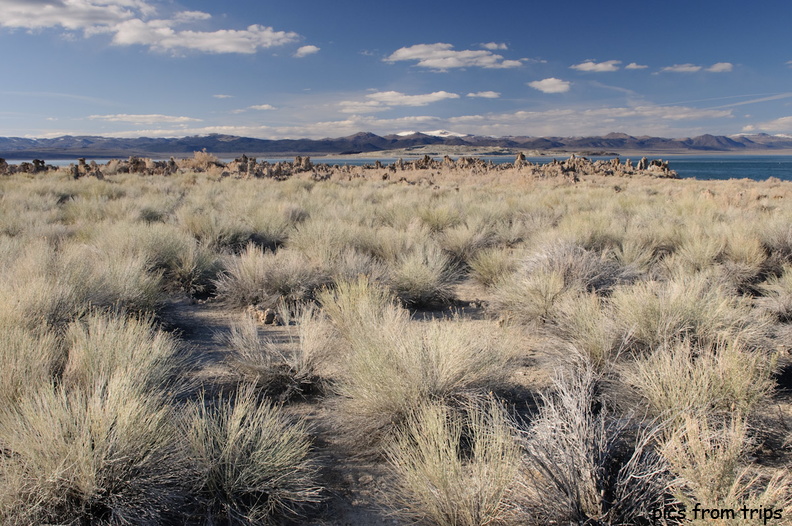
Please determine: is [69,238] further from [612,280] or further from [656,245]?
[656,245]

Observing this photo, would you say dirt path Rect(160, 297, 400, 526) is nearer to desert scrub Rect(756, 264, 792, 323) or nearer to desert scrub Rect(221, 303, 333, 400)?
desert scrub Rect(221, 303, 333, 400)

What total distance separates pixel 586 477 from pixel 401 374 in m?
1.41

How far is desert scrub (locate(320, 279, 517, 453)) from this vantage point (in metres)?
3.19

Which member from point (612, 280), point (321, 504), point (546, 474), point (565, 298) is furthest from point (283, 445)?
point (612, 280)

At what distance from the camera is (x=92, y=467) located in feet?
7.00

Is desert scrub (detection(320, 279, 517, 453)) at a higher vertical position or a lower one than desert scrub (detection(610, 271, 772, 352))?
lower

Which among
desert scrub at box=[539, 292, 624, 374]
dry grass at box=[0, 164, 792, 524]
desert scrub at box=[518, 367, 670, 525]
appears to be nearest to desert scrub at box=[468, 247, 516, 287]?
dry grass at box=[0, 164, 792, 524]

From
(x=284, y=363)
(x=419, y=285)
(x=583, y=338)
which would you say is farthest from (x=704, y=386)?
(x=419, y=285)

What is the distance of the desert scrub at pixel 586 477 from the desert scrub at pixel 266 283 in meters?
4.23

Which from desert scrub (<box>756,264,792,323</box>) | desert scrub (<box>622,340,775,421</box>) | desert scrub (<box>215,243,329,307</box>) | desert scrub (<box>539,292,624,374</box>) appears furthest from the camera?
desert scrub (<box>215,243,329,307</box>)

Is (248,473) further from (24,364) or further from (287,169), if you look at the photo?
(287,169)

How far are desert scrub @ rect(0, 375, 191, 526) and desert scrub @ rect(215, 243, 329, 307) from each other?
355 centimetres

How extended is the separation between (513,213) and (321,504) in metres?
11.5

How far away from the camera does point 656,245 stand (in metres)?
8.72
